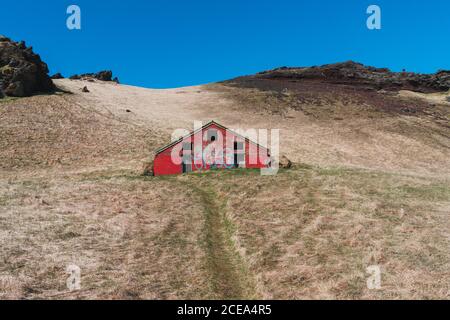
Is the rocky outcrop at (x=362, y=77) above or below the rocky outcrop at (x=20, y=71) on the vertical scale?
above

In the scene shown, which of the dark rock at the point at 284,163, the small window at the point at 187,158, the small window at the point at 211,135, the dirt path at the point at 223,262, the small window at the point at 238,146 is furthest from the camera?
the small window at the point at 211,135

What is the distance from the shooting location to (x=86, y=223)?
24422mm

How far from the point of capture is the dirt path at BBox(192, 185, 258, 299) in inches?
697

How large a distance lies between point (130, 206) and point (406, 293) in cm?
1818

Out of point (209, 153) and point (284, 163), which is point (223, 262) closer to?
point (209, 153)

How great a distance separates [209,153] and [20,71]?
1736 inches

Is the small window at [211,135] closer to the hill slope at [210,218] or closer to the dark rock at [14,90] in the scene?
the hill slope at [210,218]

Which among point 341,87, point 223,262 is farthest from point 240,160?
point 341,87

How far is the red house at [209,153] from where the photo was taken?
126 feet

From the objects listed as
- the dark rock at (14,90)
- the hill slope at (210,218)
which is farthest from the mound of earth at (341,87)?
the dark rock at (14,90)

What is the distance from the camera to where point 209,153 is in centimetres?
3916

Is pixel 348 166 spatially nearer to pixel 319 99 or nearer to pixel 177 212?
pixel 177 212

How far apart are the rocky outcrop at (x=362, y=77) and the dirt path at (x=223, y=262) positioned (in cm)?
8682
